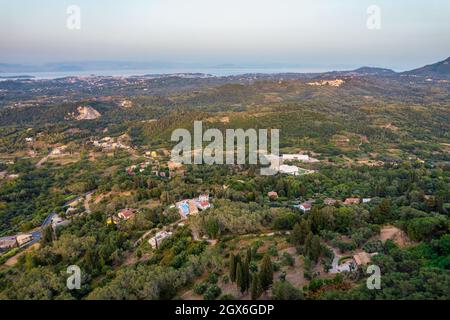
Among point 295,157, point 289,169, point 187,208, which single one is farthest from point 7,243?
point 295,157

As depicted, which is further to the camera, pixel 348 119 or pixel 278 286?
pixel 348 119

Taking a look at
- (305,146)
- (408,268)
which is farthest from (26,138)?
(408,268)

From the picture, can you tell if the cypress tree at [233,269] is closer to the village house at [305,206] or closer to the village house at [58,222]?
the village house at [305,206]

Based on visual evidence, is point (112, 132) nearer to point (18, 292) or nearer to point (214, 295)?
point (18, 292)

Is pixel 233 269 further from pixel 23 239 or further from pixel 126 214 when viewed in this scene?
pixel 23 239

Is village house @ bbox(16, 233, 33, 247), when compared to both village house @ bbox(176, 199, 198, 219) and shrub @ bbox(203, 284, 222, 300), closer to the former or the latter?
village house @ bbox(176, 199, 198, 219)

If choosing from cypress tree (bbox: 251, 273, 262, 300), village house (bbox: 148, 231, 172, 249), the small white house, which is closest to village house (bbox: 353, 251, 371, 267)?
cypress tree (bbox: 251, 273, 262, 300)
